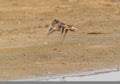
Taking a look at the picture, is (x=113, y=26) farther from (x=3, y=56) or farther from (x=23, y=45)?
(x=3, y=56)

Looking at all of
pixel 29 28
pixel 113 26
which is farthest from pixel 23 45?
pixel 113 26

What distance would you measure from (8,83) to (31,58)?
129 inches

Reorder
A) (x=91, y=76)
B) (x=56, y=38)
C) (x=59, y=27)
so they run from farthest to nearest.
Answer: (x=59, y=27), (x=56, y=38), (x=91, y=76)

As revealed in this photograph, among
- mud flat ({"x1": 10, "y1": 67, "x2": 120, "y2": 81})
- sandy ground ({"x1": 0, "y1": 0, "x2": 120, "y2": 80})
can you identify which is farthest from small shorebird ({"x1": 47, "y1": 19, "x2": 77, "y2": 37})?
mud flat ({"x1": 10, "y1": 67, "x2": 120, "y2": 81})

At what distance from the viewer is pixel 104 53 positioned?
12508 millimetres

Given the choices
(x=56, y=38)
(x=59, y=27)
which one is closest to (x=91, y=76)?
(x=56, y=38)

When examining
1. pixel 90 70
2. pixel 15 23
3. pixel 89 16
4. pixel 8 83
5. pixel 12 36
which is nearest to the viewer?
pixel 8 83

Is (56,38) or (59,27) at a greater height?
(59,27)

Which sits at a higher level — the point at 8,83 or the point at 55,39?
the point at 8,83

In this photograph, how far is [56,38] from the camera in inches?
598

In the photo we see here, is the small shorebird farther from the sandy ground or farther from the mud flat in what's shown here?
the mud flat

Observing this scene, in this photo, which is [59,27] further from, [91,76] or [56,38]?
[91,76]

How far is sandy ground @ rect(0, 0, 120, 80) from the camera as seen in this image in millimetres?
10898

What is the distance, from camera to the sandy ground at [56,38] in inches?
429
